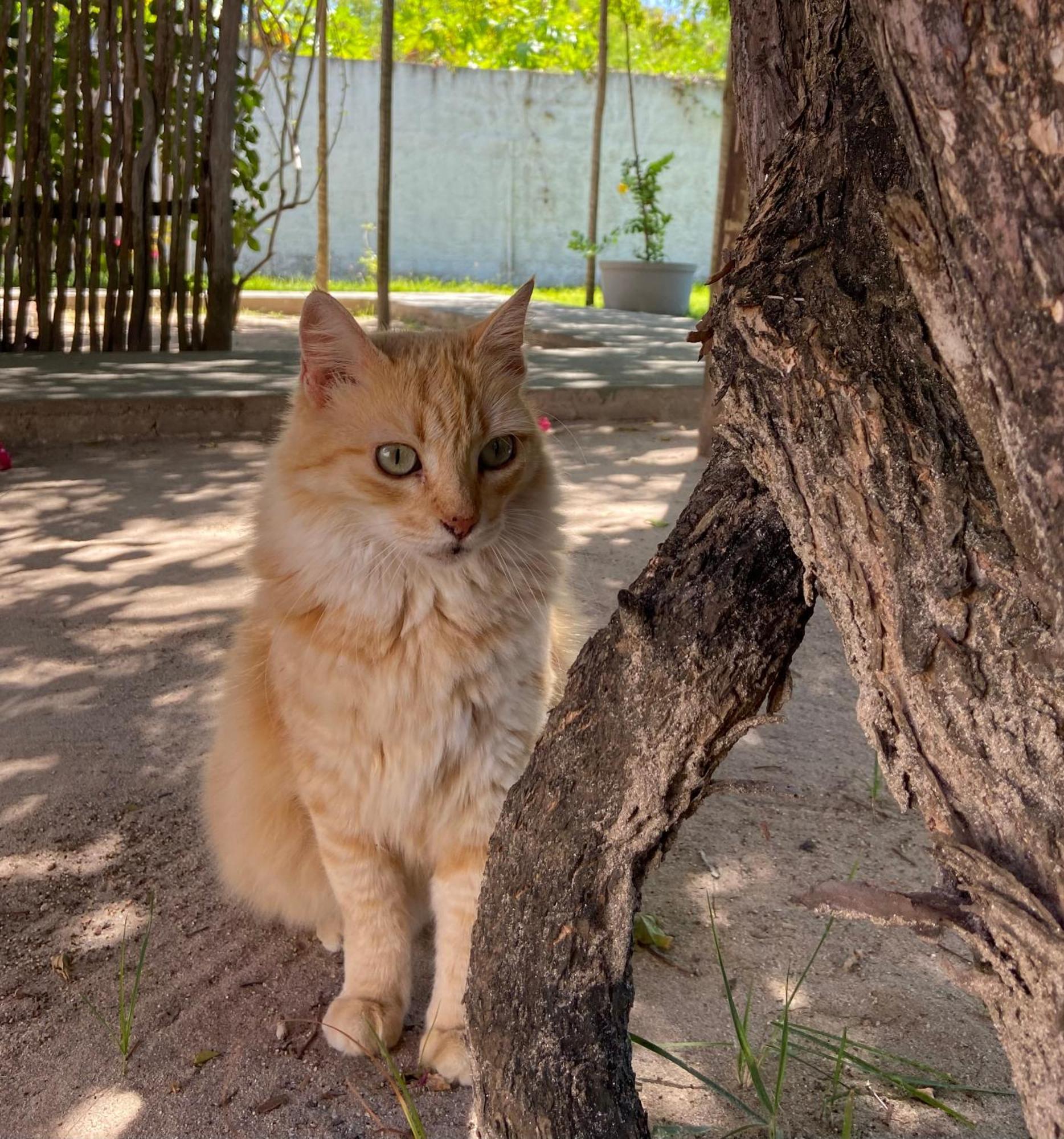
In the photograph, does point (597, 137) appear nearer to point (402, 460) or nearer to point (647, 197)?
point (647, 197)

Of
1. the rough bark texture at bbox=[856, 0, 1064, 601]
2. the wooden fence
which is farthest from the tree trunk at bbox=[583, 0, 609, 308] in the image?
the rough bark texture at bbox=[856, 0, 1064, 601]

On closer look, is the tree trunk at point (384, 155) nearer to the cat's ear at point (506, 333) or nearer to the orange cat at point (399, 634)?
the cat's ear at point (506, 333)

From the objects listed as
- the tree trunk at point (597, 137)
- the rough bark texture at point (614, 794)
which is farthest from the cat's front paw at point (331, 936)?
the tree trunk at point (597, 137)

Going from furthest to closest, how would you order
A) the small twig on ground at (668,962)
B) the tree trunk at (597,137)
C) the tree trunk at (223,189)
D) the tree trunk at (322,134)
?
the tree trunk at (597,137) → the tree trunk at (322,134) → the tree trunk at (223,189) → the small twig on ground at (668,962)

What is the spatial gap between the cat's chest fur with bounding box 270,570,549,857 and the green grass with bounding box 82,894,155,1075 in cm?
46

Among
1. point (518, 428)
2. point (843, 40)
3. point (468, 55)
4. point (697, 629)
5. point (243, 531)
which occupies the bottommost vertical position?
point (243, 531)

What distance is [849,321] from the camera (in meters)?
1.20

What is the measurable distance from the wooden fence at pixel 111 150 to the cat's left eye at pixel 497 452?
6900 millimetres

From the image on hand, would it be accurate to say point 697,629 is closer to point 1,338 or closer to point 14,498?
point 14,498

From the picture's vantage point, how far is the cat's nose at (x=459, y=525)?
6.77 ft

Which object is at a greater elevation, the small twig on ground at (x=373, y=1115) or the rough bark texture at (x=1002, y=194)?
the rough bark texture at (x=1002, y=194)

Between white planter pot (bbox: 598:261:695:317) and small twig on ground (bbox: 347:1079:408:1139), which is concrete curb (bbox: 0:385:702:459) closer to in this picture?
small twig on ground (bbox: 347:1079:408:1139)

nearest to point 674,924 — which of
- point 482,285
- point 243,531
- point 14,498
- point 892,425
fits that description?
point 892,425

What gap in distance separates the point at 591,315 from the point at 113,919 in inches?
436
